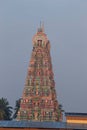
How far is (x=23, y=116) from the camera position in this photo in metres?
96.5

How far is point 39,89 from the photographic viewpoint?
3991 inches

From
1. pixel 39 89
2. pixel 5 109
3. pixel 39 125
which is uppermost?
pixel 39 89

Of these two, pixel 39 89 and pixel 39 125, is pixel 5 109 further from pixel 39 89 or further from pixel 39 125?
pixel 39 125

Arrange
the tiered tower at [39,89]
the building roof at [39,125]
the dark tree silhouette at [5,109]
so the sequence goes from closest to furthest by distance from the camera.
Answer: the building roof at [39,125], the dark tree silhouette at [5,109], the tiered tower at [39,89]

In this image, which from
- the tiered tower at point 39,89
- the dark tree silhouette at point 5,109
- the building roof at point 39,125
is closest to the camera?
the building roof at point 39,125

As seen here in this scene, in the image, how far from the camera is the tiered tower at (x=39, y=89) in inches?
3839

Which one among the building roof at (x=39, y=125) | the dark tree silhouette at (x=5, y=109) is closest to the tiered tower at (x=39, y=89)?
the dark tree silhouette at (x=5, y=109)

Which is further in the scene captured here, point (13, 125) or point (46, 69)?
point (46, 69)

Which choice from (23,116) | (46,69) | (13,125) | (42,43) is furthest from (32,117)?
(13,125)

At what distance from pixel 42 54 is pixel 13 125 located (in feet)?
197

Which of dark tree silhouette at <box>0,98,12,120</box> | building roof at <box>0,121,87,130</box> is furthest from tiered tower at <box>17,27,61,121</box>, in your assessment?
building roof at <box>0,121,87,130</box>

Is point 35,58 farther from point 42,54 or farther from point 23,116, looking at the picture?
point 23,116

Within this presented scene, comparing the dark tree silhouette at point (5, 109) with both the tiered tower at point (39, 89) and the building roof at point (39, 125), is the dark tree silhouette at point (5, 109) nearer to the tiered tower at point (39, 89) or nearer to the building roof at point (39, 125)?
the tiered tower at point (39, 89)

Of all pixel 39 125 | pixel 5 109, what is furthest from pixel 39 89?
pixel 39 125
